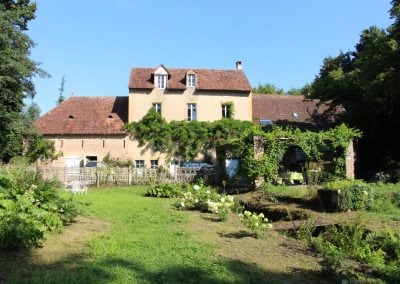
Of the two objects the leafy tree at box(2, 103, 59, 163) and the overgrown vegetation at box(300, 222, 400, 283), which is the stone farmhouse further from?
the overgrown vegetation at box(300, 222, 400, 283)

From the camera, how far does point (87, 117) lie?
1467 inches

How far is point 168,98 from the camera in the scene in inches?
1441

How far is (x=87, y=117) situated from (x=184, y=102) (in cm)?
847

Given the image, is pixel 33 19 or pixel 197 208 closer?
pixel 197 208

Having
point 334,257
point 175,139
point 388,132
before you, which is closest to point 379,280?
point 334,257

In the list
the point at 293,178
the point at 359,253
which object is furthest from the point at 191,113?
the point at 359,253

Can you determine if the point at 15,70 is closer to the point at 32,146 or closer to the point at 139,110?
the point at 32,146

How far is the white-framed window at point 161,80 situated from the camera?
36.8 meters

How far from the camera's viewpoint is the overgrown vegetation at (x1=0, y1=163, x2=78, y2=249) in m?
6.56

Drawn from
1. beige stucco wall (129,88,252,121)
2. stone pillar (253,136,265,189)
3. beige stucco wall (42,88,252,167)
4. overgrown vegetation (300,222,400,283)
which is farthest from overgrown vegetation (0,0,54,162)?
overgrown vegetation (300,222,400,283)

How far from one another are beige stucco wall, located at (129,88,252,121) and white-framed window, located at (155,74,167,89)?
38 centimetres

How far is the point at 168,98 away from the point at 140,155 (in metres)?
5.36

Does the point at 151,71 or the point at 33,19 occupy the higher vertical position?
A: the point at 33,19

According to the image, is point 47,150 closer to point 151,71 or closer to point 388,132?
point 151,71
